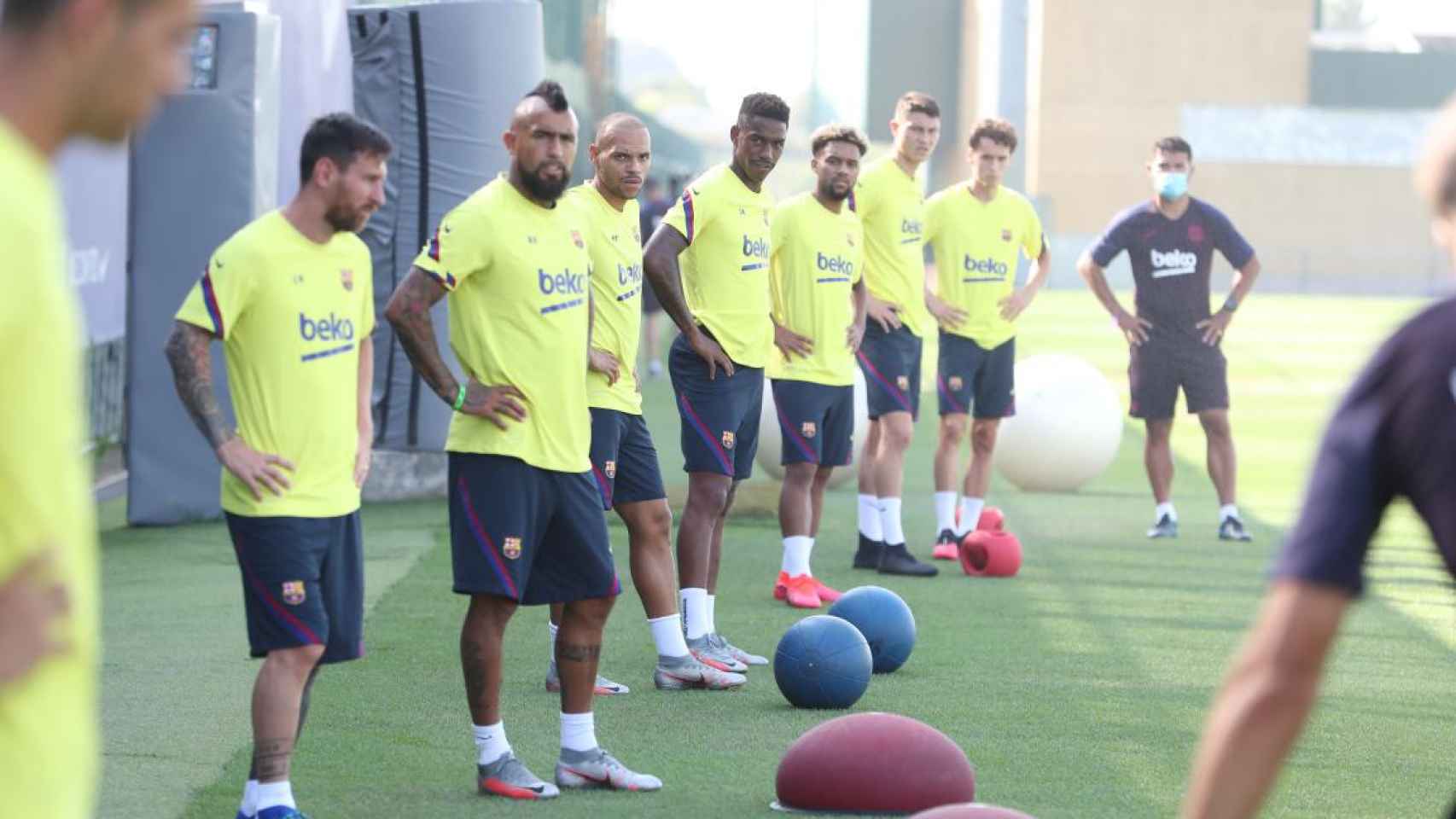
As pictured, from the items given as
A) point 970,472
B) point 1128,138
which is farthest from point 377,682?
point 1128,138

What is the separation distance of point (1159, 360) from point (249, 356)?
27.4 ft

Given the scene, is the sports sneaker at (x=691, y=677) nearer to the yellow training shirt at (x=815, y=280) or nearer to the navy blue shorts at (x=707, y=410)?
the navy blue shorts at (x=707, y=410)

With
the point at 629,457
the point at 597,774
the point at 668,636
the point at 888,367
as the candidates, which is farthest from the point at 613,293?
the point at 888,367

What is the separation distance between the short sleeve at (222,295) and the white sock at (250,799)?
1149mm

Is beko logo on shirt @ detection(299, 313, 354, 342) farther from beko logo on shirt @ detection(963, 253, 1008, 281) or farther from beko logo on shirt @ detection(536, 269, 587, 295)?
beko logo on shirt @ detection(963, 253, 1008, 281)

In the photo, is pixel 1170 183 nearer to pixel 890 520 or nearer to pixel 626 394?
pixel 890 520

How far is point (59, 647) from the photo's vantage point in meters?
2.31

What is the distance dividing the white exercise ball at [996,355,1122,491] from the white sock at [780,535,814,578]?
15.9 ft

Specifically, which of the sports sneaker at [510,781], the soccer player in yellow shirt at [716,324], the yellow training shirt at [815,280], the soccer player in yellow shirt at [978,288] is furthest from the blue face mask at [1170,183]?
the sports sneaker at [510,781]

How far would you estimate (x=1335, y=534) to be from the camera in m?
2.70

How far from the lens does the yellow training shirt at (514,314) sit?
228 inches

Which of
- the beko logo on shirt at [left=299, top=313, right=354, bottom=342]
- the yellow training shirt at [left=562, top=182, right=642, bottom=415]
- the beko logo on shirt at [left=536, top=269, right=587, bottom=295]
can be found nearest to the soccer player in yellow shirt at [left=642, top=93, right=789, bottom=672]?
the yellow training shirt at [left=562, top=182, right=642, bottom=415]

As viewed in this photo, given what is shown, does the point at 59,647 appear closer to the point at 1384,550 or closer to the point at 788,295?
the point at 788,295

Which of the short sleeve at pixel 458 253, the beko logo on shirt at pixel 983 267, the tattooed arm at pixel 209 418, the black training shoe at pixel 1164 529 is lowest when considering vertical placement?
the black training shoe at pixel 1164 529
